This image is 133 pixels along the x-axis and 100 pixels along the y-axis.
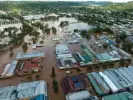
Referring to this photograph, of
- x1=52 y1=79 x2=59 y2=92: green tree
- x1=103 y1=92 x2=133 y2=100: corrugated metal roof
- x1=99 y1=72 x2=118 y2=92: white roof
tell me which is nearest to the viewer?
x1=103 y1=92 x2=133 y2=100: corrugated metal roof

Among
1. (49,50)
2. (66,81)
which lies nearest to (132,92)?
Result: (66,81)

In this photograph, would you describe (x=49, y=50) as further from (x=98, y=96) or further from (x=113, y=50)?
(x=98, y=96)

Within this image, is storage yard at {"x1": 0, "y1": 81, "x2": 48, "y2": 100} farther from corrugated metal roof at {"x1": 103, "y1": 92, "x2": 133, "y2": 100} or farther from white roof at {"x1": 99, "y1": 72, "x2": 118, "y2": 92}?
white roof at {"x1": 99, "y1": 72, "x2": 118, "y2": 92}

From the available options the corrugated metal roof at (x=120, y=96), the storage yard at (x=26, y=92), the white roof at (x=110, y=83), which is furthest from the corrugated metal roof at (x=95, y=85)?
the storage yard at (x=26, y=92)

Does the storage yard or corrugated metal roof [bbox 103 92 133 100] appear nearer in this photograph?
corrugated metal roof [bbox 103 92 133 100]

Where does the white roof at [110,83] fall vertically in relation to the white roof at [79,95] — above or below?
above

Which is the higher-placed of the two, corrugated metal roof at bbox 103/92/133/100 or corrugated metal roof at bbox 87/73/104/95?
corrugated metal roof at bbox 103/92/133/100

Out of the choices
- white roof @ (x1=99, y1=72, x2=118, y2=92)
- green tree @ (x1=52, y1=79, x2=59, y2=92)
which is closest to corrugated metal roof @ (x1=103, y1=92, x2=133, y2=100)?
white roof @ (x1=99, y1=72, x2=118, y2=92)

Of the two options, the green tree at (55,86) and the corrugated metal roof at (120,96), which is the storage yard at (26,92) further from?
the corrugated metal roof at (120,96)
